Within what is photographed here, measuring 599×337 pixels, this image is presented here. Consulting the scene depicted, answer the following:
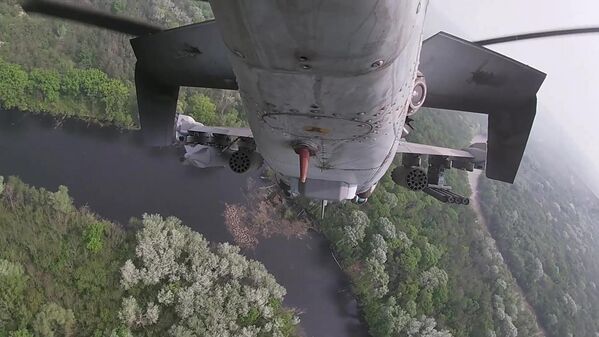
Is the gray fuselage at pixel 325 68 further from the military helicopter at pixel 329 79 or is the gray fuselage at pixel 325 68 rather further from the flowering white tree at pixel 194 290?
the flowering white tree at pixel 194 290

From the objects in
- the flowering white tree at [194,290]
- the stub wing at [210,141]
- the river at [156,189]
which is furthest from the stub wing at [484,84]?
the river at [156,189]

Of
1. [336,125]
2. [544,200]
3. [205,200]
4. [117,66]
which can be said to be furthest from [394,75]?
[544,200]

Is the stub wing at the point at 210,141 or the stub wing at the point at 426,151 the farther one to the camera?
the stub wing at the point at 426,151

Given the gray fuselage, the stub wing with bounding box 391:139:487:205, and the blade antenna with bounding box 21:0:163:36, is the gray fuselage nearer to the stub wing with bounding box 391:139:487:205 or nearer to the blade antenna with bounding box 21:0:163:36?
the blade antenna with bounding box 21:0:163:36

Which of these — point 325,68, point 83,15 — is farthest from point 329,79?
point 83,15

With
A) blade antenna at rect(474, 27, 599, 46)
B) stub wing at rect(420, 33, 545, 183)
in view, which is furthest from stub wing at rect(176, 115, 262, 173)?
blade antenna at rect(474, 27, 599, 46)

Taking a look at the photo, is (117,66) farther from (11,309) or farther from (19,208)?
(11,309)
